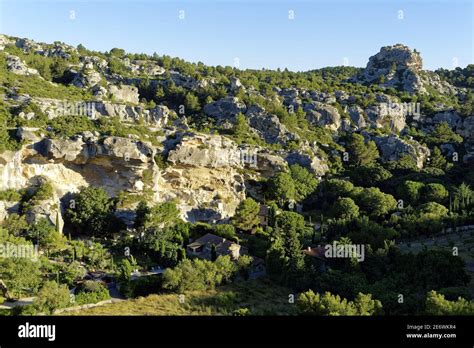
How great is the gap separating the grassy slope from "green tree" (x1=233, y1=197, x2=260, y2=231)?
19.0 meters

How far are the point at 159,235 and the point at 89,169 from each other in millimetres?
17046

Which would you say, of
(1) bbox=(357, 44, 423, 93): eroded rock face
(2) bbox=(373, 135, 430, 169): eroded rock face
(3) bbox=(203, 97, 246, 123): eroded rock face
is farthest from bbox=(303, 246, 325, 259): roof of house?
(1) bbox=(357, 44, 423, 93): eroded rock face

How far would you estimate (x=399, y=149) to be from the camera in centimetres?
8900

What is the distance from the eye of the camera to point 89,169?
5962 cm

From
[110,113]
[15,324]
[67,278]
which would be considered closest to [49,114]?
[110,113]

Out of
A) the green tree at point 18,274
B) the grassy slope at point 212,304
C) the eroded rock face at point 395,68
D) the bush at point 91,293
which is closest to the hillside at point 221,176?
the green tree at point 18,274

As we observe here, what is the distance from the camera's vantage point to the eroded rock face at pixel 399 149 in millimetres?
87500

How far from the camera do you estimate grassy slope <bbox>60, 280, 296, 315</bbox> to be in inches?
1294

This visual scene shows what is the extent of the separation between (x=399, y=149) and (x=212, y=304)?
66.5m

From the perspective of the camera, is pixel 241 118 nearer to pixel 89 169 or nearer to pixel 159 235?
pixel 89 169

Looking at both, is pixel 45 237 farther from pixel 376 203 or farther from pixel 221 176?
pixel 376 203

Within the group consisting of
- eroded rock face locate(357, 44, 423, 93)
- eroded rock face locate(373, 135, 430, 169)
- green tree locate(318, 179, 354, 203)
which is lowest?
green tree locate(318, 179, 354, 203)

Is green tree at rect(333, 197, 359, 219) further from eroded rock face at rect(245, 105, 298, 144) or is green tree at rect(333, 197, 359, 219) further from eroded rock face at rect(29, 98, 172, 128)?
eroded rock face at rect(29, 98, 172, 128)

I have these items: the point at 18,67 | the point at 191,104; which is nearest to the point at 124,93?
the point at 191,104
